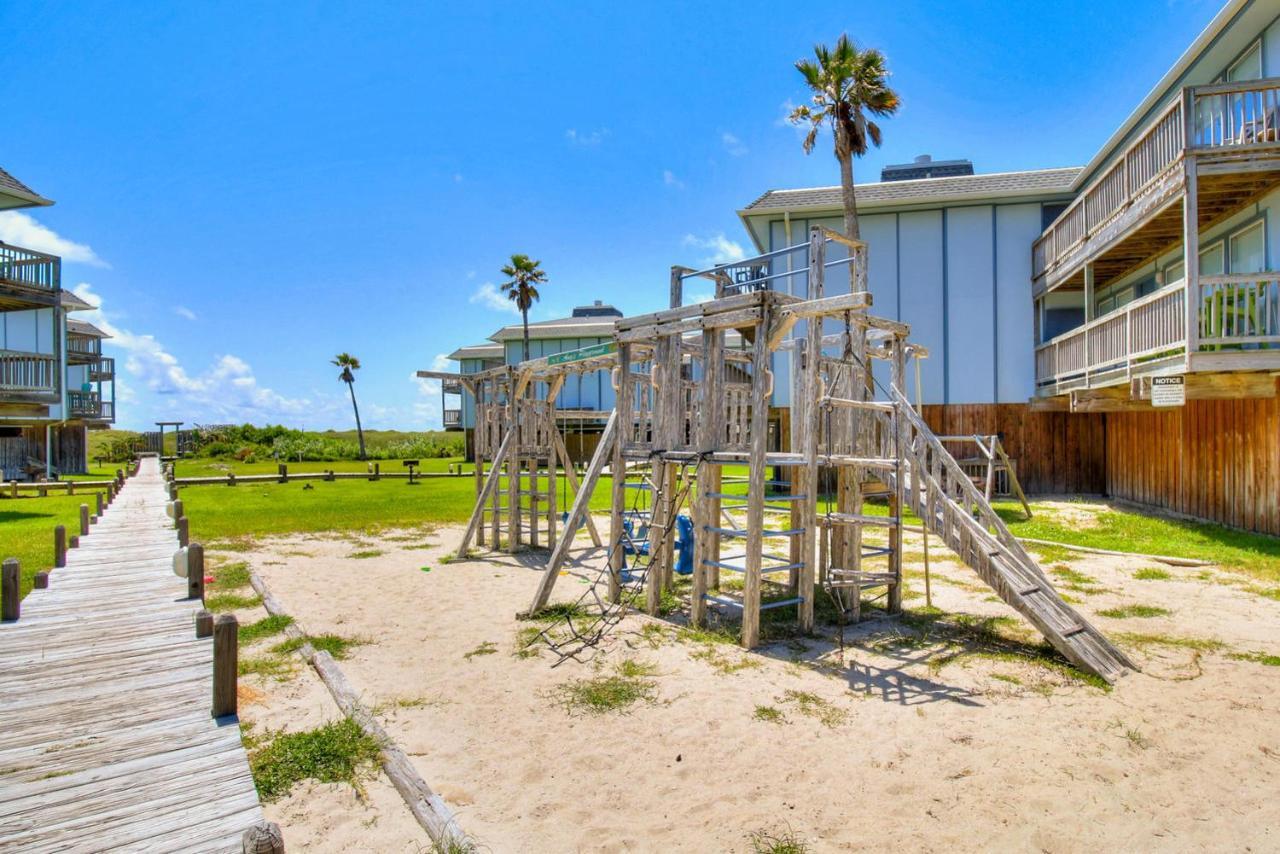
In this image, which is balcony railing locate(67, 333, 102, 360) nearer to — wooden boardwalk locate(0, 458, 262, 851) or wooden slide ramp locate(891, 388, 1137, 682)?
wooden boardwalk locate(0, 458, 262, 851)

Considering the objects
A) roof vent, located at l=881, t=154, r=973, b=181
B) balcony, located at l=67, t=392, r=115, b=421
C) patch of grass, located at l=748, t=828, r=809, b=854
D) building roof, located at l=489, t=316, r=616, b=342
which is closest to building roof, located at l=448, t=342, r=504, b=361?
building roof, located at l=489, t=316, r=616, b=342

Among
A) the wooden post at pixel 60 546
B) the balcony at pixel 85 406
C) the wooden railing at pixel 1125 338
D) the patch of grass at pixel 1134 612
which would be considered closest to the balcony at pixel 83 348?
the balcony at pixel 85 406

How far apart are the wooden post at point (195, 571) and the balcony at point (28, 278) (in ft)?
55.4

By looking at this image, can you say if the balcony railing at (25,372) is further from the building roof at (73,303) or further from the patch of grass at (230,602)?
the patch of grass at (230,602)

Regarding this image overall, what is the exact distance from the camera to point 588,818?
4176 millimetres

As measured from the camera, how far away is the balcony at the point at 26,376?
19609mm

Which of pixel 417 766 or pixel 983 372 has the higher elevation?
pixel 983 372

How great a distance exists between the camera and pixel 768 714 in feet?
18.5

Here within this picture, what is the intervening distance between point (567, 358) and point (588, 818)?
330 inches

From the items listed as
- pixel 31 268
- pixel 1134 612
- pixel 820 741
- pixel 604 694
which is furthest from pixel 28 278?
pixel 1134 612

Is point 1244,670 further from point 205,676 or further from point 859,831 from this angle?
point 205,676

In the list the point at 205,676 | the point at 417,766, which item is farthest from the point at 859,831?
the point at 205,676

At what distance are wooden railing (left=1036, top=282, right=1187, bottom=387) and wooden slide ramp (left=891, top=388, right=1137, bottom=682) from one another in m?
7.54

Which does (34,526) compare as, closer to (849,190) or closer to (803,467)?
(803,467)
